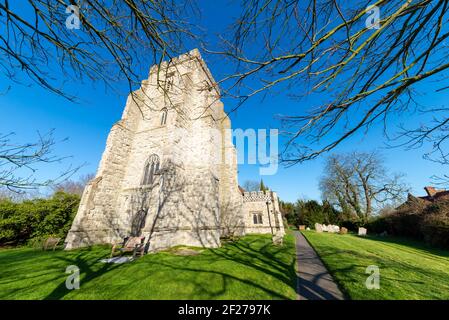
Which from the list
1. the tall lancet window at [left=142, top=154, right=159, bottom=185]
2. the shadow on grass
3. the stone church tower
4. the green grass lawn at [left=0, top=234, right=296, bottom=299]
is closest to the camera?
the green grass lawn at [left=0, top=234, right=296, bottom=299]

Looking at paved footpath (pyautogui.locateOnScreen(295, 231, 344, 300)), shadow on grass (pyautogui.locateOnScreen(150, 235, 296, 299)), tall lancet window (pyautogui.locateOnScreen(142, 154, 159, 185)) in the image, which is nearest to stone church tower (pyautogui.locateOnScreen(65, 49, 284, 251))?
tall lancet window (pyautogui.locateOnScreen(142, 154, 159, 185))

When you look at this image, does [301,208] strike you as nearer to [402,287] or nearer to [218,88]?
[402,287]

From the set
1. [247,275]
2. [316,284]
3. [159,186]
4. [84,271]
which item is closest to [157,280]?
[247,275]

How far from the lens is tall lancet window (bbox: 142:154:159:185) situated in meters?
10.9

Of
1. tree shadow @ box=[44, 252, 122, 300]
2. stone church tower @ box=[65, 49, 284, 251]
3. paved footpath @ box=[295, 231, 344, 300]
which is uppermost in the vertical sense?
stone church tower @ box=[65, 49, 284, 251]

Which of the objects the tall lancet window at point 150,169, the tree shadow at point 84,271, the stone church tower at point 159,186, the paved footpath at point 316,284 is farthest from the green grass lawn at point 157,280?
the tall lancet window at point 150,169

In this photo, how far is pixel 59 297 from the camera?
342 centimetres

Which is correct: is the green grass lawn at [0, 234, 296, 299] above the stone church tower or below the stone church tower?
below

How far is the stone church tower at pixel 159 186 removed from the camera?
335 inches

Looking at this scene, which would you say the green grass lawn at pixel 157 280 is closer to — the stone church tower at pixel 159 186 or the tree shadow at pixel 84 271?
the tree shadow at pixel 84 271

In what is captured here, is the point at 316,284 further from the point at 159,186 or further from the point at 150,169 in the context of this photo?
the point at 150,169

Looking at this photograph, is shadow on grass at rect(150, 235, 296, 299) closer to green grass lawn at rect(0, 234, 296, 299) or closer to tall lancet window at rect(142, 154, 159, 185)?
green grass lawn at rect(0, 234, 296, 299)

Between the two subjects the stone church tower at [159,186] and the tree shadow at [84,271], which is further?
the stone church tower at [159,186]
